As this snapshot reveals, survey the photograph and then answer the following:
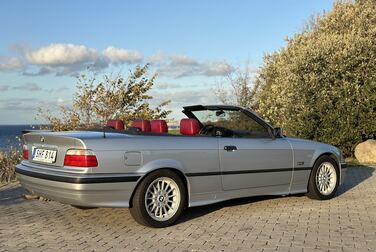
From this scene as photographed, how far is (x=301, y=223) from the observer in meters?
6.15

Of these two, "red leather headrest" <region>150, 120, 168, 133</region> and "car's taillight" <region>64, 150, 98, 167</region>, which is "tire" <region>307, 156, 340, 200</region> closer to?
"red leather headrest" <region>150, 120, 168, 133</region>

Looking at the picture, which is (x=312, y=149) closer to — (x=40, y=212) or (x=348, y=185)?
(x=348, y=185)

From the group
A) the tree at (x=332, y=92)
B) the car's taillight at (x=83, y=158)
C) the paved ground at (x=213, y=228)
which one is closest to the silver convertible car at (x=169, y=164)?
the car's taillight at (x=83, y=158)

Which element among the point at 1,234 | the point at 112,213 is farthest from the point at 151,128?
the point at 1,234

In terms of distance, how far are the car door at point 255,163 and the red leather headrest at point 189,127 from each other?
0.37 meters

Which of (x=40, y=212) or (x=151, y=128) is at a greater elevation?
(x=151, y=128)

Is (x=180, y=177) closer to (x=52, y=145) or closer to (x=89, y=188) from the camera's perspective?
(x=89, y=188)

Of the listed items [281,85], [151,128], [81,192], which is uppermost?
[281,85]

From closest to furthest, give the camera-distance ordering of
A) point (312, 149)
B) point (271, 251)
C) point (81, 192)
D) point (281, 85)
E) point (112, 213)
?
point (271, 251) < point (81, 192) < point (112, 213) < point (312, 149) < point (281, 85)

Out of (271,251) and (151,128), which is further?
(151,128)

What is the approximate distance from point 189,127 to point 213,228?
4.78ft

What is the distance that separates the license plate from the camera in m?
5.83

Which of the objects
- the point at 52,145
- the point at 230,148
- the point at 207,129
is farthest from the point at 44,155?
the point at 230,148

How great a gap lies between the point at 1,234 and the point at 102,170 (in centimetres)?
143
